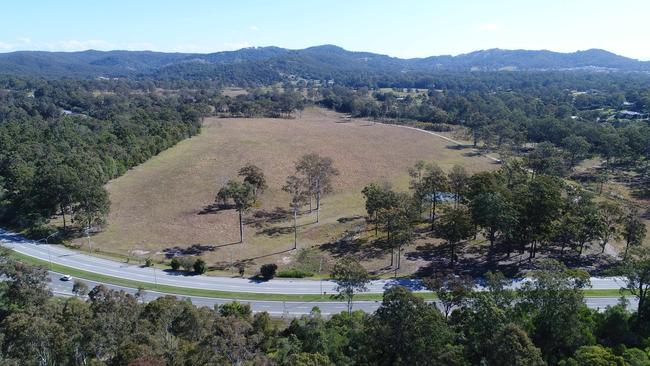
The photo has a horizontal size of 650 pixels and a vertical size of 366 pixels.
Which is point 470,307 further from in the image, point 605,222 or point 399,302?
point 605,222

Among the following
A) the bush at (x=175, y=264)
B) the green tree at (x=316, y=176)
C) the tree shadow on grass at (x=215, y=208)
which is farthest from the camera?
the green tree at (x=316, y=176)

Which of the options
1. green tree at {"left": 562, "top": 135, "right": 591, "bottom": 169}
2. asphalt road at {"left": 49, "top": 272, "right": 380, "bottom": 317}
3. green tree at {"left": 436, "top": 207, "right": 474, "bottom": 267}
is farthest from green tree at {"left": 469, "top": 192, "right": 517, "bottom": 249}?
green tree at {"left": 562, "top": 135, "right": 591, "bottom": 169}

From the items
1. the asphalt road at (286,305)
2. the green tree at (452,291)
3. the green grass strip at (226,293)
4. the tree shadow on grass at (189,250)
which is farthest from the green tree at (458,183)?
the tree shadow on grass at (189,250)

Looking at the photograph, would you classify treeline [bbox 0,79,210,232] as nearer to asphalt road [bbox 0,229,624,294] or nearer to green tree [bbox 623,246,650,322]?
asphalt road [bbox 0,229,624,294]

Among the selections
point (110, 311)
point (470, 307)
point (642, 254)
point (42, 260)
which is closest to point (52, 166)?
point (42, 260)

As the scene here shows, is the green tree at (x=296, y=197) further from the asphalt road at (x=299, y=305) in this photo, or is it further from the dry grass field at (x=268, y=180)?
the asphalt road at (x=299, y=305)
